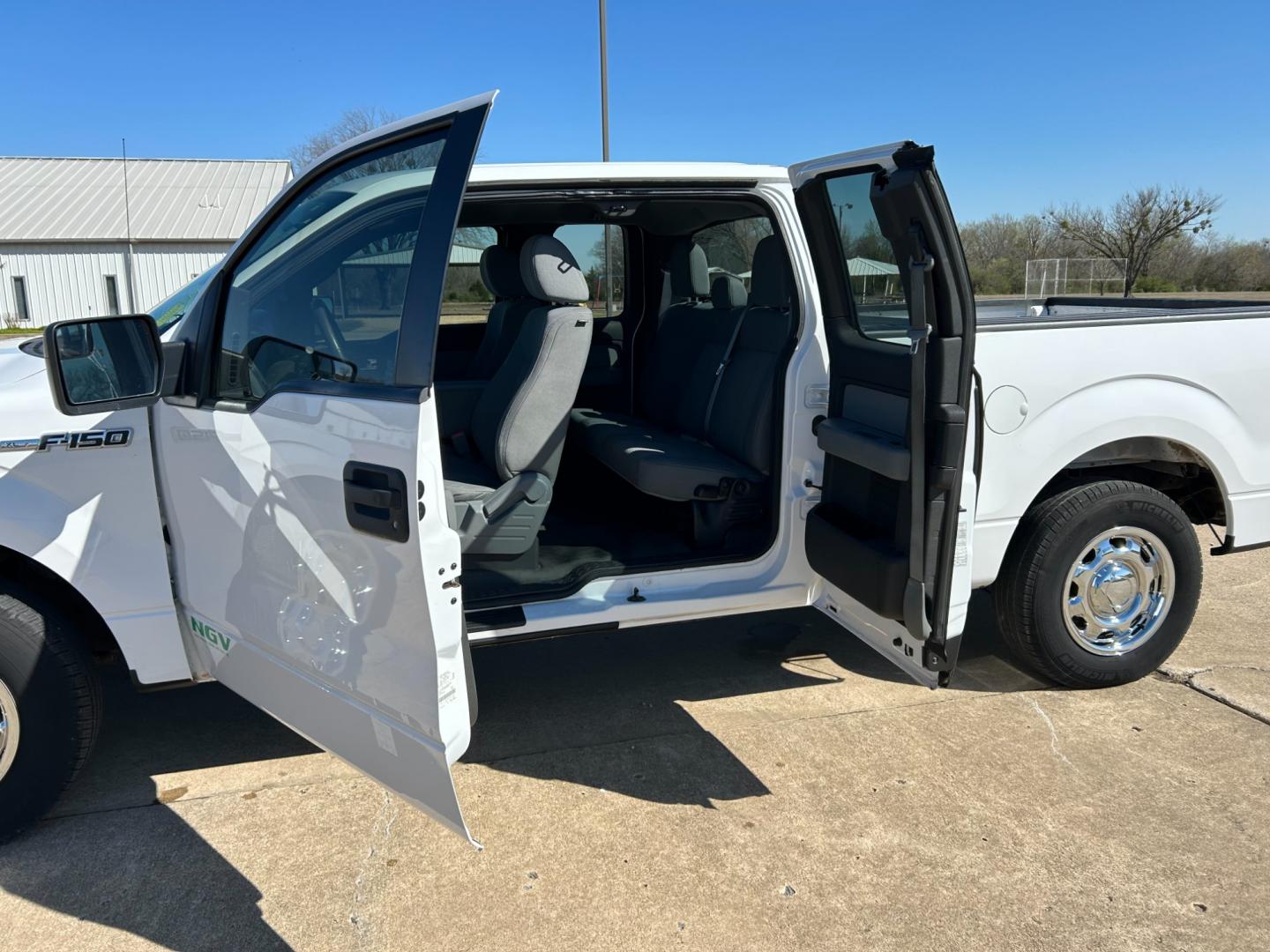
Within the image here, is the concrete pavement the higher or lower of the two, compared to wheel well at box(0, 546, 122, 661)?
lower

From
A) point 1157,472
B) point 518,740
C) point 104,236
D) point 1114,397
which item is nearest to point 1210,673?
point 1157,472

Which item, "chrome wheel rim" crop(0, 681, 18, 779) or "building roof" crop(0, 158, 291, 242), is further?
"building roof" crop(0, 158, 291, 242)

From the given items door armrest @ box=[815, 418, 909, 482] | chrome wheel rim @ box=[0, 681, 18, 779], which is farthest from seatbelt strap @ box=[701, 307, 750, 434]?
chrome wheel rim @ box=[0, 681, 18, 779]

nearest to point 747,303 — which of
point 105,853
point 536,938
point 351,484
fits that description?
point 351,484

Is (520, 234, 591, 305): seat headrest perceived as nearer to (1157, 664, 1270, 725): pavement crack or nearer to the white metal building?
(1157, 664, 1270, 725): pavement crack

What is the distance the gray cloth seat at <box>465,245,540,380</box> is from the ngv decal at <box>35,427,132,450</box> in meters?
2.23

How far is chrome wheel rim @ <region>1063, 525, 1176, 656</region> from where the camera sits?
3.60 meters

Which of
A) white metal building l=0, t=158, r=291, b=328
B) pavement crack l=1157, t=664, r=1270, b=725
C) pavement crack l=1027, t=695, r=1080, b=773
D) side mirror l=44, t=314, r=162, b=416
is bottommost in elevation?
pavement crack l=1027, t=695, r=1080, b=773

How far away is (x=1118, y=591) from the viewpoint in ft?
12.0

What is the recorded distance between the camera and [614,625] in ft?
10.9

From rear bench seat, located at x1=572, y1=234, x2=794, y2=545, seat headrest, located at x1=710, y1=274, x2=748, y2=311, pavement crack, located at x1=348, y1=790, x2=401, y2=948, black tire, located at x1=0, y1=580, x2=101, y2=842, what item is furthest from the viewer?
seat headrest, located at x1=710, y1=274, x2=748, y2=311

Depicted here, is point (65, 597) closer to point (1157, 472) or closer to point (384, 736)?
point (384, 736)

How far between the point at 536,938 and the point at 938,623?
4.74 feet

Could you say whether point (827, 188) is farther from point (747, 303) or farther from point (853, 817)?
point (853, 817)
